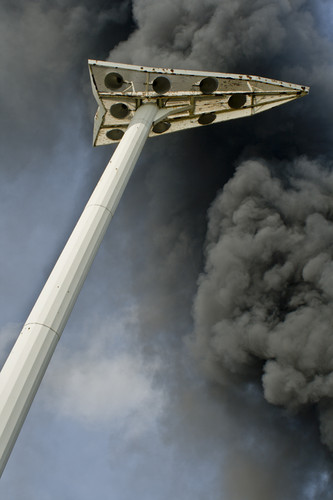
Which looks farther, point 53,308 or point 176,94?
point 176,94

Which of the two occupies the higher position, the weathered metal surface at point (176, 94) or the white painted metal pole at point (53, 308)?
the weathered metal surface at point (176, 94)

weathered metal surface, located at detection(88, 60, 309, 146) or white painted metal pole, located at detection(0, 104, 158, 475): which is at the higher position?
weathered metal surface, located at detection(88, 60, 309, 146)

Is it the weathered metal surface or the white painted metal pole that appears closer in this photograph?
the white painted metal pole

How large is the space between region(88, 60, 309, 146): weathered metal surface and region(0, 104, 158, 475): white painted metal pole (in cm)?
234

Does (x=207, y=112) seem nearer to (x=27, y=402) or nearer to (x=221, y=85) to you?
(x=221, y=85)

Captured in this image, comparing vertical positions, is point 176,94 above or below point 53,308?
above

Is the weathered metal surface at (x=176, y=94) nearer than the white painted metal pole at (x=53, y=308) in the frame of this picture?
No

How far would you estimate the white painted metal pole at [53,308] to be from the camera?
5.89 meters

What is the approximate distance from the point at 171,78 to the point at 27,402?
8.57 meters

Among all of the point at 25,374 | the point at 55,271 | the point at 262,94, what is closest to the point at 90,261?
the point at 55,271

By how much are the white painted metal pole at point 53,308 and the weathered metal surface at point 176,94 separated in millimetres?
2343

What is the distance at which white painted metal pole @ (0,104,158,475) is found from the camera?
5.89 meters

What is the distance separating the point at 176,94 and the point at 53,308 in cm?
741

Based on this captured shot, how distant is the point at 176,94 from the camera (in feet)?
39.4
